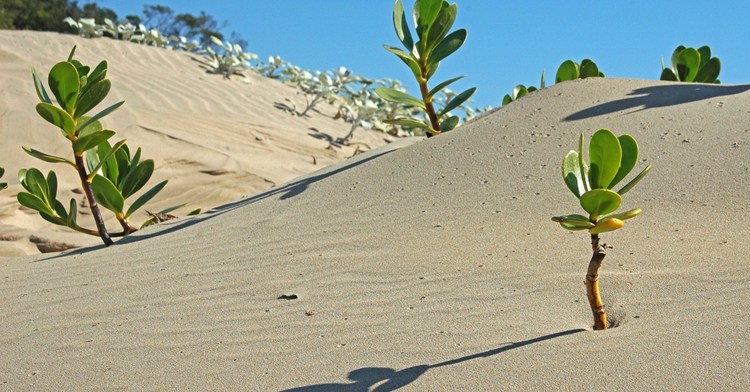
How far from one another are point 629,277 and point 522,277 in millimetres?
376

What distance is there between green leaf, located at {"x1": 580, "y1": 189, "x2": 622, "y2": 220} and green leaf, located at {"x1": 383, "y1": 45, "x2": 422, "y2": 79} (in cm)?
317

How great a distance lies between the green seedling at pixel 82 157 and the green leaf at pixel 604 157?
2.78m

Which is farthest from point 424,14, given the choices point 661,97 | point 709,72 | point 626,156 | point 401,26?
point 626,156

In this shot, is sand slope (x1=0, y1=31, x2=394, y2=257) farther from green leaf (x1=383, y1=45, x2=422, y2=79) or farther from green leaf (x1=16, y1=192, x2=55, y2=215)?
green leaf (x1=383, y1=45, x2=422, y2=79)

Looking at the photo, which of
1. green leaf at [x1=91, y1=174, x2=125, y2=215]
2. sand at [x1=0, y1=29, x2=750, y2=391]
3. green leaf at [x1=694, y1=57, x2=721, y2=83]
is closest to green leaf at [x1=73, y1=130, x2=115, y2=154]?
green leaf at [x1=91, y1=174, x2=125, y2=215]

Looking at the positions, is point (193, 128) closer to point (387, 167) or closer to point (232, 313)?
point (387, 167)

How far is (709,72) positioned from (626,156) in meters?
4.46

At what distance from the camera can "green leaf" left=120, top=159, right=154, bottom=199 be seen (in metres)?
5.14

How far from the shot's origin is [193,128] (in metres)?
9.04

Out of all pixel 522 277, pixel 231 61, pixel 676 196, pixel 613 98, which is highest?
pixel 231 61

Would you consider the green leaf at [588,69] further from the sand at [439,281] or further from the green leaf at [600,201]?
the green leaf at [600,201]

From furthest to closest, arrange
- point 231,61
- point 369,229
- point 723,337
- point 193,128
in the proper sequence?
point 231,61 < point 193,128 < point 369,229 < point 723,337

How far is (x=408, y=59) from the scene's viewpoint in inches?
220

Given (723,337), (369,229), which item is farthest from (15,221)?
(723,337)
